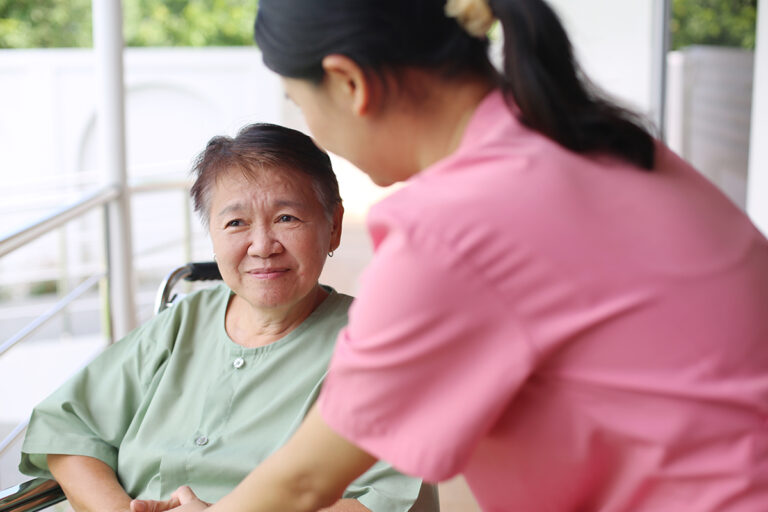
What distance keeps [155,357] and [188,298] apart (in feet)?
0.46

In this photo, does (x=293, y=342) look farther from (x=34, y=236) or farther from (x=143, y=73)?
(x=143, y=73)

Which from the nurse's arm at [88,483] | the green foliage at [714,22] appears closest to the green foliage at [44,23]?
the green foliage at [714,22]

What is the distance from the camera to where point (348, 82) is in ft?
Answer: 3.07

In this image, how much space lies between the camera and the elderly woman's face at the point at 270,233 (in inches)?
62.4

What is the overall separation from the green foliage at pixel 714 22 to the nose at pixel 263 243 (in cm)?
359

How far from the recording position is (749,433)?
87cm

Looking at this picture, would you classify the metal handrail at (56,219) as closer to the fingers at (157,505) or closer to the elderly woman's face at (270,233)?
the elderly woman's face at (270,233)

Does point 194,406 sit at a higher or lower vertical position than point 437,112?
lower

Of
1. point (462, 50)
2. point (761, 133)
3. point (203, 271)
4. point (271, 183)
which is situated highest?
point (462, 50)

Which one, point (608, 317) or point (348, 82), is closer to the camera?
point (608, 317)

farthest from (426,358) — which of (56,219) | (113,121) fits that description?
(113,121)

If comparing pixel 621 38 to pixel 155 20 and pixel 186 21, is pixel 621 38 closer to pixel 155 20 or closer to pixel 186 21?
pixel 186 21

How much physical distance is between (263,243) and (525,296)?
844mm

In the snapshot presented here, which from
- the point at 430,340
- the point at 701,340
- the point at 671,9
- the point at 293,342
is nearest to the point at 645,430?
the point at 701,340
